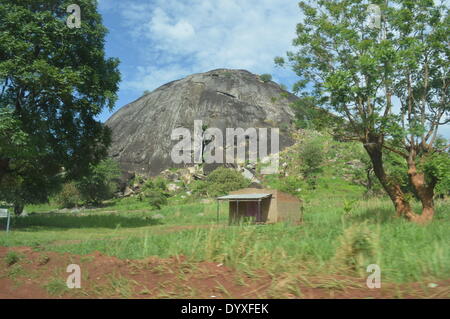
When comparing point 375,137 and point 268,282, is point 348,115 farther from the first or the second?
point 268,282

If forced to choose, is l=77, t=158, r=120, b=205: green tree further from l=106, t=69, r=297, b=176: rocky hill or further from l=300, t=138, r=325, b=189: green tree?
l=300, t=138, r=325, b=189: green tree

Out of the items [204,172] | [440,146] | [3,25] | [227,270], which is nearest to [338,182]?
[204,172]

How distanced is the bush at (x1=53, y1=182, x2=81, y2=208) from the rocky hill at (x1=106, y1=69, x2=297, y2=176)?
3111 centimetres

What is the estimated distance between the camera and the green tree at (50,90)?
17.6m

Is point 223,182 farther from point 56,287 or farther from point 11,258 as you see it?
point 56,287

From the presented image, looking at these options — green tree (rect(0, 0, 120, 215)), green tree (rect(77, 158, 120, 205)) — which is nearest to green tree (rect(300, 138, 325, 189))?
green tree (rect(77, 158, 120, 205))

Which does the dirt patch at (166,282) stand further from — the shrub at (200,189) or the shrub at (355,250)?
the shrub at (200,189)

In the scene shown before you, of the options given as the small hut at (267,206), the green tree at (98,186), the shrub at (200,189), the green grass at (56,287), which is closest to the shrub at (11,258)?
the green grass at (56,287)

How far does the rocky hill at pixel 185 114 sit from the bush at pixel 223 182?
24.1m

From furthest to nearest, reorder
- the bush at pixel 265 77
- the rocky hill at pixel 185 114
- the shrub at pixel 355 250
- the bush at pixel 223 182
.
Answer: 1. the bush at pixel 265 77
2. the rocky hill at pixel 185 114
3. the bush at pixel 223 182
4. the shrub at pixel 355 250

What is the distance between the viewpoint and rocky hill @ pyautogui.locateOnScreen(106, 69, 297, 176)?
89938mm

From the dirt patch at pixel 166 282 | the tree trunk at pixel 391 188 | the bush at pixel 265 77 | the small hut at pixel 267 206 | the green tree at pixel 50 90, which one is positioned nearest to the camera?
the dirt patch at pixel 166 282
